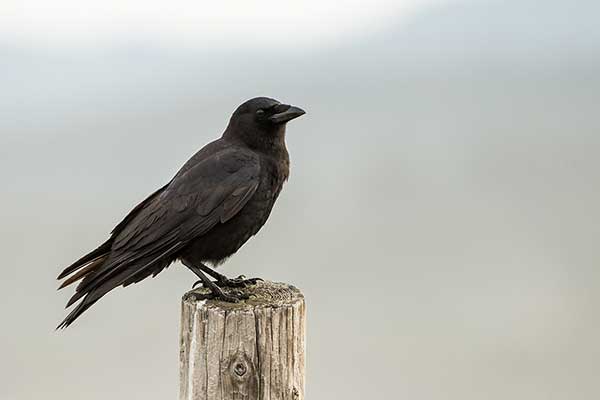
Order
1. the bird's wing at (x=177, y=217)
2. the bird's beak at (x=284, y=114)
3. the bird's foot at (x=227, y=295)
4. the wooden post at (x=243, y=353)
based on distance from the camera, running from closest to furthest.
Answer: the wooden post at (x=243, y=353)
the bird's foot at (x=227, y=295)
the bird's wing at (x=177, y=217)
the bird's beak at (x=284, y=114)

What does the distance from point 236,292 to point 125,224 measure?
0.83 m

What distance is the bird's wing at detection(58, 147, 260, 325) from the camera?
3691mm

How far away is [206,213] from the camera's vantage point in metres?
4.02

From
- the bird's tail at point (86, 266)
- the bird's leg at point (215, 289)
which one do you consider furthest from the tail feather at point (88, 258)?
the bird's leg at point (215, 289)

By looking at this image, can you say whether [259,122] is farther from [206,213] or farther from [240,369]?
[240,369]

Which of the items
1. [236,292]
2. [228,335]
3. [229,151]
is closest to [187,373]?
[228,335]

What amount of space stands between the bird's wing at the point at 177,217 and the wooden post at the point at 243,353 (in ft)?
2.40

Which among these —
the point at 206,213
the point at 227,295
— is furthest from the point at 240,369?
the point at 206,213

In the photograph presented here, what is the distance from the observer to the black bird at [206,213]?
12.4 ft

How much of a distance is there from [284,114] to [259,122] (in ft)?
0.56

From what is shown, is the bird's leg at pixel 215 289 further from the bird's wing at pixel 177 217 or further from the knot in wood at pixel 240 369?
the knot in wood at pixel 240 369

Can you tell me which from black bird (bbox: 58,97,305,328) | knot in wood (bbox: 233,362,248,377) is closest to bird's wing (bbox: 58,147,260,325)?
black bird (bbox: 58,97,305,328)

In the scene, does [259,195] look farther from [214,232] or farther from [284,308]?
[284,308]

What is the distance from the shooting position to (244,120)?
14.8ft
